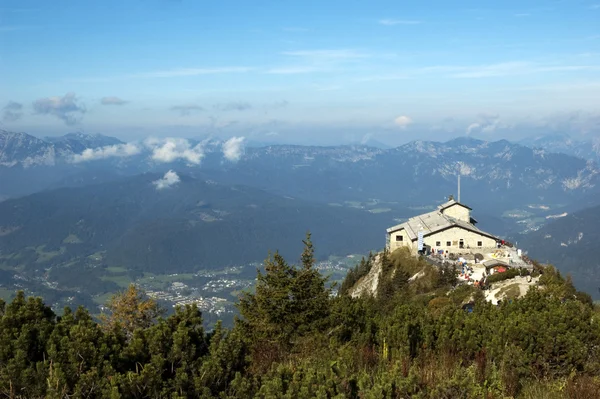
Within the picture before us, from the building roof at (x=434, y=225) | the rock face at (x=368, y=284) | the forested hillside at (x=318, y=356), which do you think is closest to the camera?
the forested hillside at (x=318, y=356)

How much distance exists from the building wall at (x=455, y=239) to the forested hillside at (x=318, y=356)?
47.5m

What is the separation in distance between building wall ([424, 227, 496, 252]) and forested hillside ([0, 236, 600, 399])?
47486 millimetres

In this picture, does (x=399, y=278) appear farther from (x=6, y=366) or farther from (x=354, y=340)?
(x=6, y=366)

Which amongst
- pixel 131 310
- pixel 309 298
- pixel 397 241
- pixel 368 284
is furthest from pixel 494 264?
pixel 309 298

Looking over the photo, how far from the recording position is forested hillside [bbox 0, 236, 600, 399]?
9.03 meters

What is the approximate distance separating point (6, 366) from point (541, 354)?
11.7 metres

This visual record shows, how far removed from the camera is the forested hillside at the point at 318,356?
9.03 meters

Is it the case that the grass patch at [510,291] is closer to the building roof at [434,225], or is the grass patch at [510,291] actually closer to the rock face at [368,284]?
the rock face at [368,284]

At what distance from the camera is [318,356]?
39.9 ft

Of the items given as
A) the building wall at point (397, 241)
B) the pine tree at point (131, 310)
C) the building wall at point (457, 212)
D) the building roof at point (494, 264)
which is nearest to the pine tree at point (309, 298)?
the pine tree at point (131, 310)

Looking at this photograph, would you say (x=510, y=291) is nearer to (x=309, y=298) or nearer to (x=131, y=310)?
(x=309, y=298)

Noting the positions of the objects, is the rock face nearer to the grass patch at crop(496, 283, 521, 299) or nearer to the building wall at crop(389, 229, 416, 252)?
the building wall at crop(389, 229, 416, 252)

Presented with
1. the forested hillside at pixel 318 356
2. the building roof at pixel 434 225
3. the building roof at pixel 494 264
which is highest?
the forested hillside at pixel 318 356

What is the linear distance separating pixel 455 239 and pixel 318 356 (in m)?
55.6
